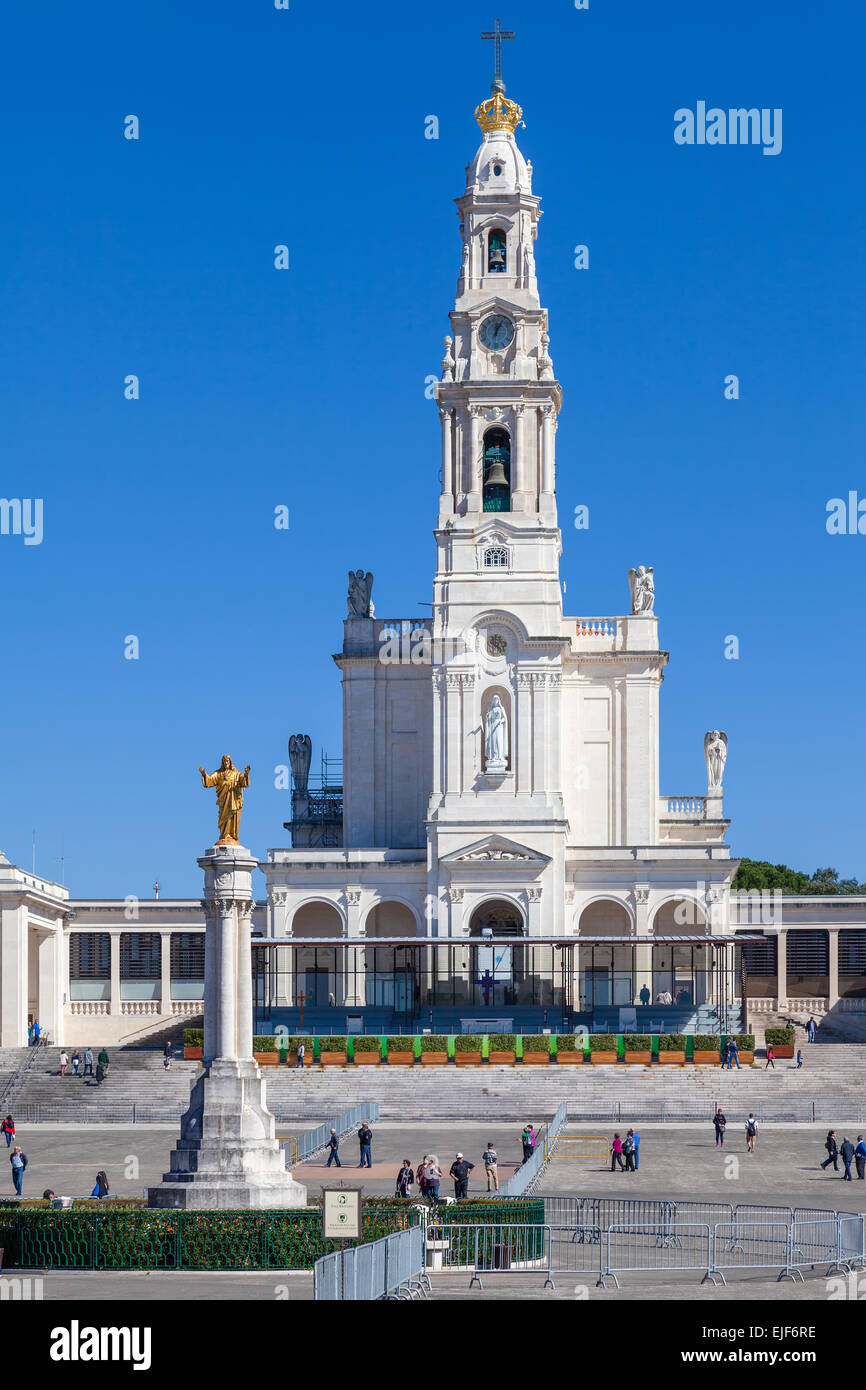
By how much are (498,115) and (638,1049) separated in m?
41.6

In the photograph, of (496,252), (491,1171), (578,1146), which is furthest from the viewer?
(496,252)

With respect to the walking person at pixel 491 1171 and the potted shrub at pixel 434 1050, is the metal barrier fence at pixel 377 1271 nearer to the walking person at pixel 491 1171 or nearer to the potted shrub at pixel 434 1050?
the walking person at pixel 491 1171

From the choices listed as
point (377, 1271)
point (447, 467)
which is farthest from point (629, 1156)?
point (447, 467)

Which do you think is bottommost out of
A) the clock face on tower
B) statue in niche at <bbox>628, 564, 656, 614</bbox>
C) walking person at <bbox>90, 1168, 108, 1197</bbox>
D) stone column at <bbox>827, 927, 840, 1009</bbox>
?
walking person at <bbox>90, 1168, 108, 1197</bbox>

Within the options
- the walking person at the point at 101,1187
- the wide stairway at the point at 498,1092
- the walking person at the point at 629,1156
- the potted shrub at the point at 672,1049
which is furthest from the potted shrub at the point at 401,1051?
the walking person at the point at 101,1187

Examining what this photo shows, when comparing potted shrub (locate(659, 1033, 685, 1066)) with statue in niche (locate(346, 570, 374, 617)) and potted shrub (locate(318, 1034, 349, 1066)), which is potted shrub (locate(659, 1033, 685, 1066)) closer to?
potted shrub (locate(318, 1034, 349, 1066))

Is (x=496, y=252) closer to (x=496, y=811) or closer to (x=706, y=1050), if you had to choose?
(x=496, y=811)

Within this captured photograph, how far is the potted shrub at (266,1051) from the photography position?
73938 mm

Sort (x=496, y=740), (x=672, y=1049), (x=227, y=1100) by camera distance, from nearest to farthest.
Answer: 1. (x=227, y=1100)
2. (x=672, y=1049)
3. (x=496, y=740)

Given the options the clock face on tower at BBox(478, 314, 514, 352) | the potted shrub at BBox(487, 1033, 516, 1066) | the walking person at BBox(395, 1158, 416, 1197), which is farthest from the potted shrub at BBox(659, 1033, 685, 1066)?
the clock face on tower at BBox(478, 314, 514, 352)

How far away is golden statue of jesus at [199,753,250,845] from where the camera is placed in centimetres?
4425

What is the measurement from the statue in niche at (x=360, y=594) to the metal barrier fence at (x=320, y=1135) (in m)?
32.2

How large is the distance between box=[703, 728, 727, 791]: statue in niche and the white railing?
0.81 m

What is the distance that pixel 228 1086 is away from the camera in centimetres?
4297
